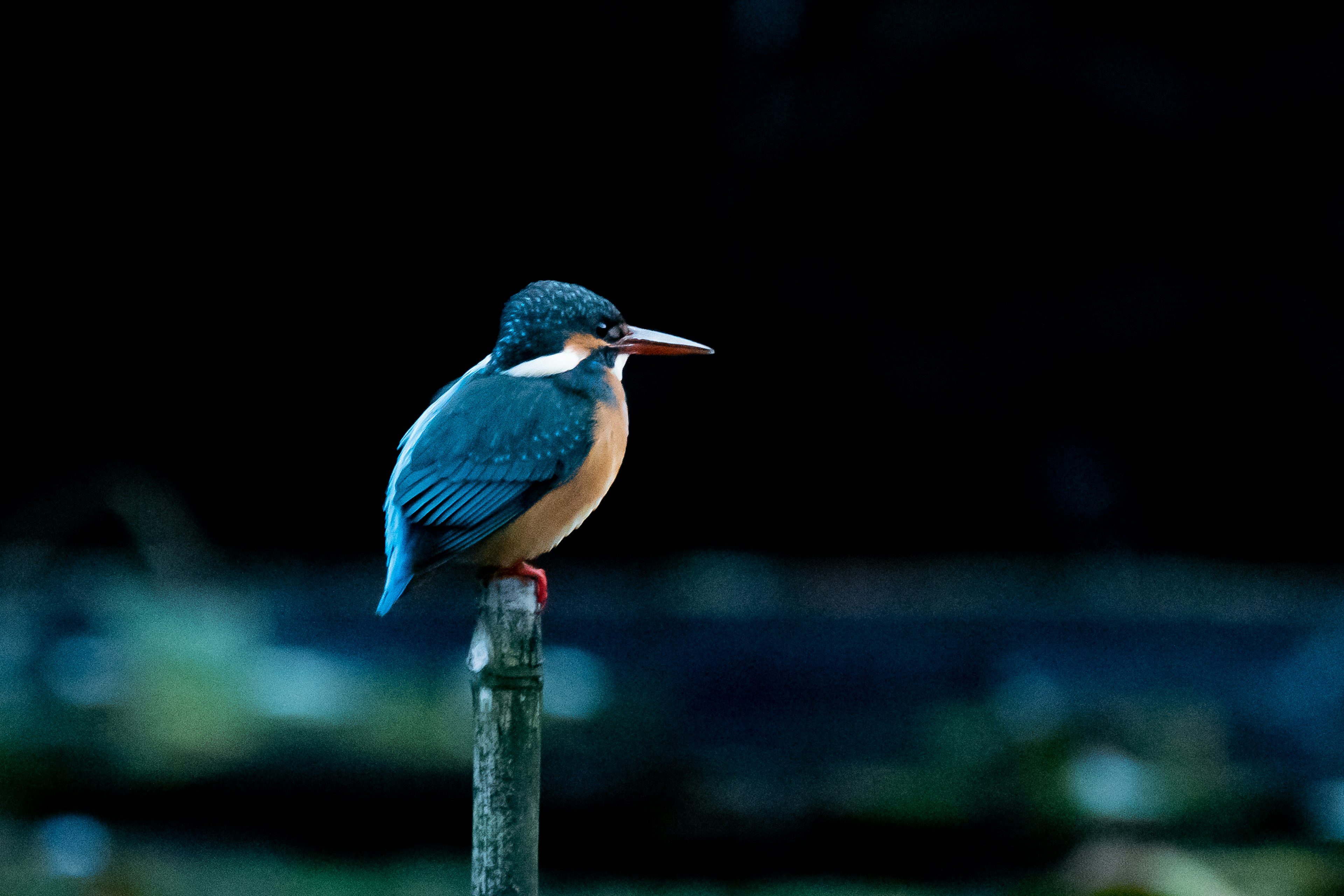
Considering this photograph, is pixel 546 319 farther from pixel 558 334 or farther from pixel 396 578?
pixel 396 578

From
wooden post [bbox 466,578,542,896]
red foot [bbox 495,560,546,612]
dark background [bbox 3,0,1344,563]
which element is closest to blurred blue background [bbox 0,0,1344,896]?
dark background [bbox 3,0,1344,563]

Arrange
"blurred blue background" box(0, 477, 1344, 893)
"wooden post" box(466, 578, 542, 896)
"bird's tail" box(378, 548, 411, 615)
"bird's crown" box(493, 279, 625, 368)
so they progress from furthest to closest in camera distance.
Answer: "blurred blue background" box(0, 477, 1344, 893), "bird's crown" box(493, 279, 625, 368), "bird's tail" box(378, 548, 411, 615), "wooden post" box(466, 578, 542, 896)

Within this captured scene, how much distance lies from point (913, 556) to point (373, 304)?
1.48 m

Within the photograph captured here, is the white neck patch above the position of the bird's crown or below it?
below

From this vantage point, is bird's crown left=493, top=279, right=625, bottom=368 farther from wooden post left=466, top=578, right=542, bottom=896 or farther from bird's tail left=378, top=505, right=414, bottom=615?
wooden post left=466, top=578, right=542, bottom=896

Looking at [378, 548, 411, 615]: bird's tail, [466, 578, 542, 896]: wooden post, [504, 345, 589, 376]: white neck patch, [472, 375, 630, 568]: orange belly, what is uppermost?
[504, 345, 589, 376]: white neck patch

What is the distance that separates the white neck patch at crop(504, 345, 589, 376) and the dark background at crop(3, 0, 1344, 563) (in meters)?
1.63

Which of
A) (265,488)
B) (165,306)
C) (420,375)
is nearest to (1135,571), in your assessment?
(420,375)

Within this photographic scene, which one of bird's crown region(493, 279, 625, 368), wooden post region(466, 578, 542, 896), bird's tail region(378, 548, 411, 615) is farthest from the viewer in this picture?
bird's crown region(493, 279, 625, 368)

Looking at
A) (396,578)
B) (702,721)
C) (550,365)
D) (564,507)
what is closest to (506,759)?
(396,578)

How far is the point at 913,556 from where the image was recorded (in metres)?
3.68

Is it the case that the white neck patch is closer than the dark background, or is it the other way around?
the white neck patch

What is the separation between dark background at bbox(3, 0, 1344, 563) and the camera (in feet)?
11.2

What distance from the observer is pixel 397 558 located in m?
1.74
